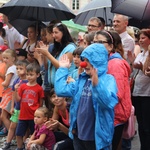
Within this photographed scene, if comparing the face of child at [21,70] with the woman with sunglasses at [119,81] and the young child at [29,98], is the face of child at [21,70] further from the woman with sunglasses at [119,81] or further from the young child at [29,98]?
the woman with sunglasses at [119,81]

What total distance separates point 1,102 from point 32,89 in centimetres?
100

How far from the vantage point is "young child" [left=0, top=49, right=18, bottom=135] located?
599 centimetres

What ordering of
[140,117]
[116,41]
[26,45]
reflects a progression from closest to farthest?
[116,41] → [140,117] → [26,45]

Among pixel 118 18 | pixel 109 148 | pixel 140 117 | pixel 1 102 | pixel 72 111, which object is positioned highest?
pixel 118 18

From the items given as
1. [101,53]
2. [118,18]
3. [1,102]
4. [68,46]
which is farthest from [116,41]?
[1,102]

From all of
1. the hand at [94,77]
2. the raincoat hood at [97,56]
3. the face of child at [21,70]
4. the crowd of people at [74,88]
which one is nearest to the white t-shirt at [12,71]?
the crowd of people at [74,88]

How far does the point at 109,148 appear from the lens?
11.7 ft

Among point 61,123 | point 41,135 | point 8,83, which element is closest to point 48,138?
point 41,135

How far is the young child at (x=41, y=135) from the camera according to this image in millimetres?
4777

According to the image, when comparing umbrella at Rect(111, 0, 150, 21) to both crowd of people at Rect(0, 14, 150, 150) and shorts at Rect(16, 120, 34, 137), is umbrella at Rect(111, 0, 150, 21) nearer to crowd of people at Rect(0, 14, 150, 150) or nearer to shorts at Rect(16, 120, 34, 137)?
crowd of people at Rect(0, 14, 150, 150)

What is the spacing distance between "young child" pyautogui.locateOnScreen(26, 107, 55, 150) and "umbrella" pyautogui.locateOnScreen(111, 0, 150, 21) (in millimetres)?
1690

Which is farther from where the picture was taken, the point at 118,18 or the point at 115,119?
the point at 118,18

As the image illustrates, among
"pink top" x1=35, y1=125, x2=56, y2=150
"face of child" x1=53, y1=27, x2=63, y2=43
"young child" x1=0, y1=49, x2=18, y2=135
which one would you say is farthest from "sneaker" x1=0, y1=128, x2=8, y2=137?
"face of child" x1=53, y1=27, x2=63, y2=43

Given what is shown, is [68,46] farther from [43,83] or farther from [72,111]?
[72,111]
